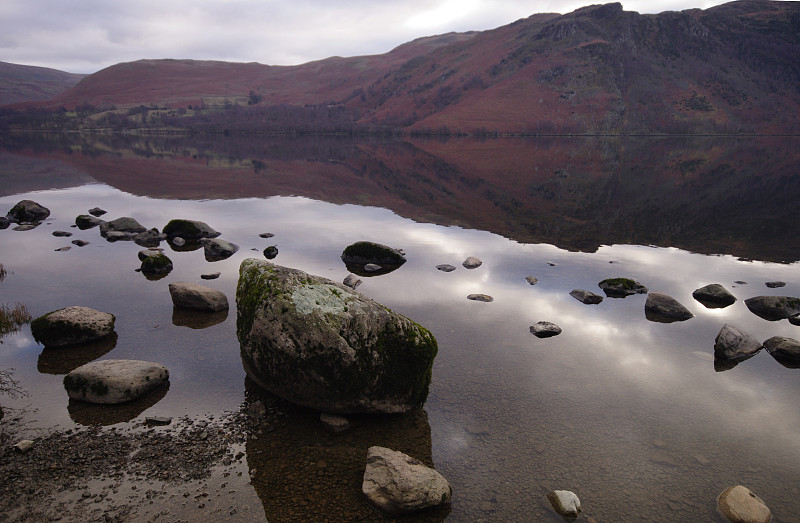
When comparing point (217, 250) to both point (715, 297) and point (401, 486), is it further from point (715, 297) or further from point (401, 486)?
point (715, 297)

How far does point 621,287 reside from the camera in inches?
679

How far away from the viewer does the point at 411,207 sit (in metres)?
36.1

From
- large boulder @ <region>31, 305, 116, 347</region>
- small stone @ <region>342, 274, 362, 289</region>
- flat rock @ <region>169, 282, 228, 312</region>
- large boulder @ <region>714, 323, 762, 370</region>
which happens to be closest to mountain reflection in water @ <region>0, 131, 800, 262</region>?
large boulder @ <region>714, 323, 762, 370</region>

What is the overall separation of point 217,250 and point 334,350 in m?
15.3

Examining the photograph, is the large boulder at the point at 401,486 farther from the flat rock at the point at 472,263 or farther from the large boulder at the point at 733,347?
the flat rock at the point at 472,263

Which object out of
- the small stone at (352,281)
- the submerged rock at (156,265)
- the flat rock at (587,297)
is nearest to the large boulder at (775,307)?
the flat rock at (587,297)

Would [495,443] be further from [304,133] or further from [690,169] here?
[304,133]

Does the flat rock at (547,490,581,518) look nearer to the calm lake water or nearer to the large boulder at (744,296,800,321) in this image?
the calm lake water

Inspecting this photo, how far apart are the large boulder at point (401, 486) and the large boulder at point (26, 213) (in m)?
32.7

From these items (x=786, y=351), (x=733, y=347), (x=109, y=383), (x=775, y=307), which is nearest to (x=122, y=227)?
(x=109, y=383)

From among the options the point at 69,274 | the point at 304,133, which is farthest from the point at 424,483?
the point at 304,133

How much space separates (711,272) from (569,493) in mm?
17503

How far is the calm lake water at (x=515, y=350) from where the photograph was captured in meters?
7.75

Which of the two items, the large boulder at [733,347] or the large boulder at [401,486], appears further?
the large boulder at [733,347]
